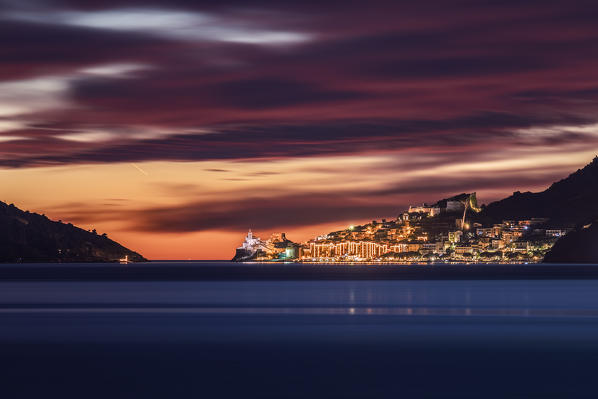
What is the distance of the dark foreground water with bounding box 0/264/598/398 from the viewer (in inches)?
1543

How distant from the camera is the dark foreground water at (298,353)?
39.2 meters

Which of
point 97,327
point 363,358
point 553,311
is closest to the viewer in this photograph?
point 363,358

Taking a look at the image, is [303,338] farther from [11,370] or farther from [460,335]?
[11,370]

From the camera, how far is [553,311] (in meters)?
92.0

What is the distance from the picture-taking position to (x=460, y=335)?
210ft

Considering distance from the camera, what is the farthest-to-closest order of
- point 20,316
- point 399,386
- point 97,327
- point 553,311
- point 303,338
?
1. point 553,311
2. point 20,316
3. point 97,327
4. point 303,338
5. point 399,386

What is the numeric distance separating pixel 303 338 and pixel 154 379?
838 inches

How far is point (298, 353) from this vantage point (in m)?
53.3

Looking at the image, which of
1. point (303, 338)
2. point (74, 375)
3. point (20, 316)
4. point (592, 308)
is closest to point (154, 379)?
point (74, 375)

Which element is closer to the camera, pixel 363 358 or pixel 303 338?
pixel 363 358

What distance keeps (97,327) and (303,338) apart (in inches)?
712

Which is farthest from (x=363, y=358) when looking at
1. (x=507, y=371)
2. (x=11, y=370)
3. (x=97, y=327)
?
(x=97, y=327)

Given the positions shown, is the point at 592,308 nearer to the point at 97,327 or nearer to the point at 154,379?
the point at 97,327

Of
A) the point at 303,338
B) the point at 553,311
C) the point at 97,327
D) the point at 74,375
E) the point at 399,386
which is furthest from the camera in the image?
the point at 553,311
